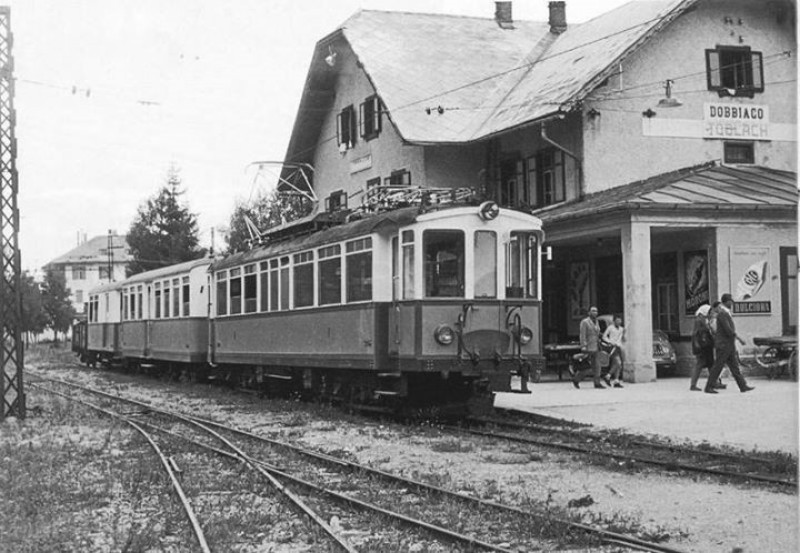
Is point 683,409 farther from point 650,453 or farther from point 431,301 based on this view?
point 650,453

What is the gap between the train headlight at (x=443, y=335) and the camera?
13789 millimetres

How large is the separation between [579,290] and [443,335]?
13485 millimetres

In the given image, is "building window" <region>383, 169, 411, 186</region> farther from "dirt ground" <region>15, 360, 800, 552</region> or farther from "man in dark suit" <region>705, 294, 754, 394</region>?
"dirt ground" <region>15, 360, 800, 552</region>

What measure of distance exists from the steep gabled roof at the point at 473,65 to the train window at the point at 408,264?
34.0ft

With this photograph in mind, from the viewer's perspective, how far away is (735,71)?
25.6 m

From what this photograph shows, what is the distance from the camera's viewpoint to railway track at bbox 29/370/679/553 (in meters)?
7.19

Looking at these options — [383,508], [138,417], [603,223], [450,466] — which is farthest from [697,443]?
[603,223]

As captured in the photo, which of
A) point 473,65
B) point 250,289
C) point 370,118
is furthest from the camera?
point 370,118

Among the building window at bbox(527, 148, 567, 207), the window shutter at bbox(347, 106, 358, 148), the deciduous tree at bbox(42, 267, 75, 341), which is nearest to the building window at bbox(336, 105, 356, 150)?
the window shutter at bbox(347, 106, 358, 148)

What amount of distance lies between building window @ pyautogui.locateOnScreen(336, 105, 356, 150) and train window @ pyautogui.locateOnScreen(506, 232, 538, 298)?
1914 centimetres

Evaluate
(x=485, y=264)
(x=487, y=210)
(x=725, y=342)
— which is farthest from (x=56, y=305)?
(x=487, y=210)

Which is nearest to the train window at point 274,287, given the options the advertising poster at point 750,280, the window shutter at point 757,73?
the advertising poster at point 750,280

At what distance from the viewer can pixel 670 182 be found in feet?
73.1

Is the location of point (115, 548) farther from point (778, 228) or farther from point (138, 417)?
point (778, 228)
